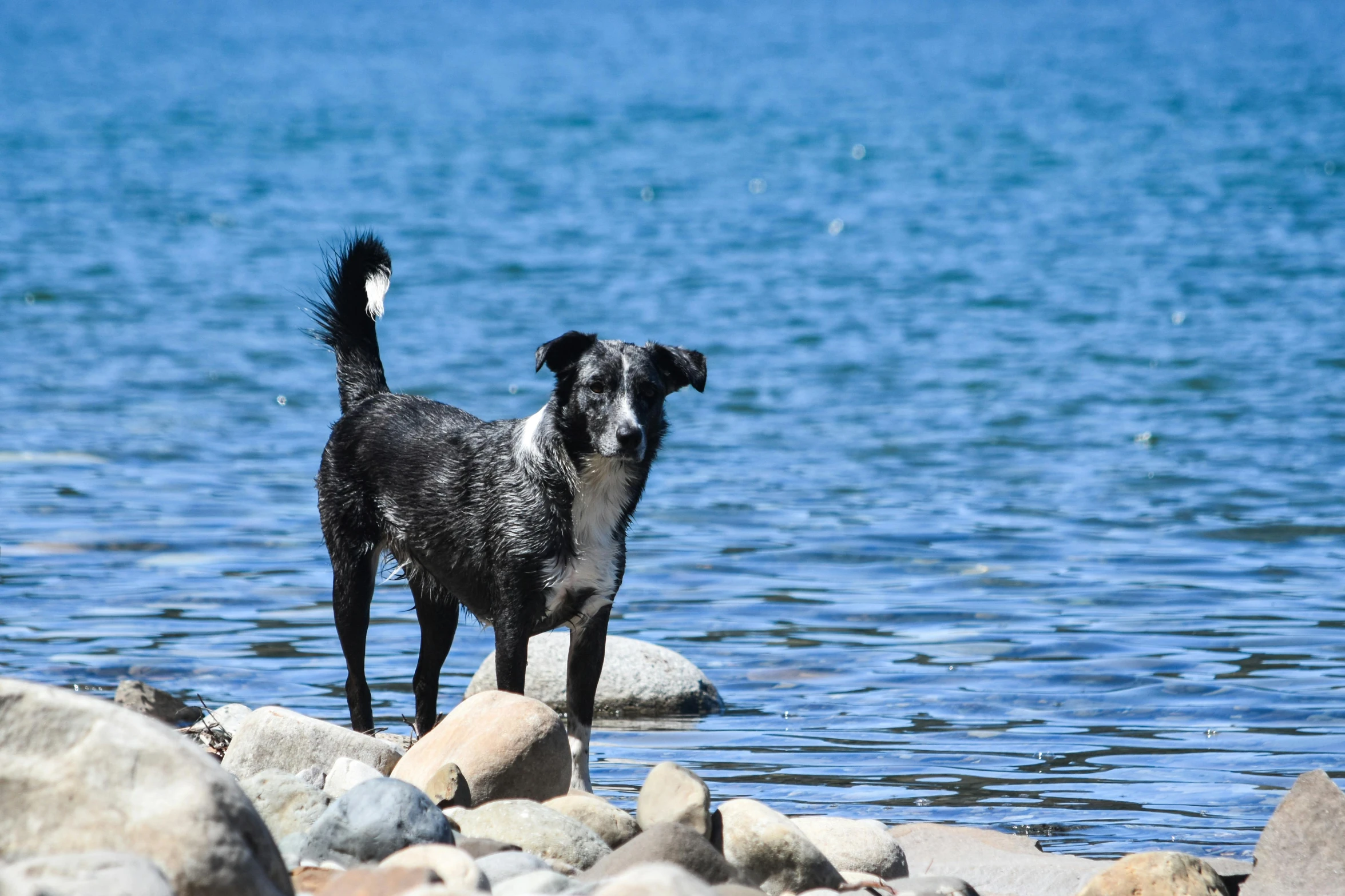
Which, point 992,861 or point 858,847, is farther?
point 992,861

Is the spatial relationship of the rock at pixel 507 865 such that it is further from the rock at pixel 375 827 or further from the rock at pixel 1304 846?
the rock at pixel 1304 846

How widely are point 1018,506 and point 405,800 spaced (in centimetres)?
797

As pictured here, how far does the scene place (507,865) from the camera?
4.49 metres

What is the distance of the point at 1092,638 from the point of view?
8641mm

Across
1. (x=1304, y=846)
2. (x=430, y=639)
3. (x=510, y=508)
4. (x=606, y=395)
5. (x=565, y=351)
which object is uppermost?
(x=565, y=351)

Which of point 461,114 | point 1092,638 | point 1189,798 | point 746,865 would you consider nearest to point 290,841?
point 746,865

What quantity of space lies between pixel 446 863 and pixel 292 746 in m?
1.53

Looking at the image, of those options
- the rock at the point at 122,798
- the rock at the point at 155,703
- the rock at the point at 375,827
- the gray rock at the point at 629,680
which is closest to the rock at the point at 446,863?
the rock at the point at 375,827

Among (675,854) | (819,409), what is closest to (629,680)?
(675,854)

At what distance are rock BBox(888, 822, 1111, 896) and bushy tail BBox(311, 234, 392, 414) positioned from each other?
305 centimetres

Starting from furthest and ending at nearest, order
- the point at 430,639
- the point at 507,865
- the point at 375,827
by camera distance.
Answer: the point at 430,639 < the point at 375,827 < the point at 507,865

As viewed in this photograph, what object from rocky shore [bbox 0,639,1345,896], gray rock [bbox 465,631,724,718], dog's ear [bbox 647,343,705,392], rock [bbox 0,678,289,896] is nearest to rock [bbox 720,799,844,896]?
rocky shore [bbox 0,639,1345,896]

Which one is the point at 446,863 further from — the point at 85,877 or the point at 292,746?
the point at 292,746

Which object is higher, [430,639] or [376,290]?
[376,290]
